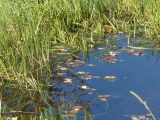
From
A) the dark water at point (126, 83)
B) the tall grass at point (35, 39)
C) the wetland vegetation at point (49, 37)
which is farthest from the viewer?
the tall grass at point (35, 39)

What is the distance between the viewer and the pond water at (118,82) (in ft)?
16.2

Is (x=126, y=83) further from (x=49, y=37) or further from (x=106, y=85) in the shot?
(x=49, y=37)

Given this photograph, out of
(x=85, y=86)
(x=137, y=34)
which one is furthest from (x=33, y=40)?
(x=137, y=34)

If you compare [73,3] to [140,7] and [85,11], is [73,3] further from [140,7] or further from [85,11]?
[140,7]

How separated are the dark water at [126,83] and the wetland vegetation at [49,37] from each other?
8.9 inches

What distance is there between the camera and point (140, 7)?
8500 millimetres

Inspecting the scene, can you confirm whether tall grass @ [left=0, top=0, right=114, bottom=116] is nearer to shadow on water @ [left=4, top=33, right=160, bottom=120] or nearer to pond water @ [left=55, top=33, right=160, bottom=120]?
shadow on water @ [left=4, top=33, right=160, bottom=120]

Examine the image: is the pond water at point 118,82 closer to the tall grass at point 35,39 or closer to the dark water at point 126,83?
the dark water at point 126,83

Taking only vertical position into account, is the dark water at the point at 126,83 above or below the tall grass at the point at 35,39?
below

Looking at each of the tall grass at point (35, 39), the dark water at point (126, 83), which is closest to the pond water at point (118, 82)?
the dark water at point (126, 83)

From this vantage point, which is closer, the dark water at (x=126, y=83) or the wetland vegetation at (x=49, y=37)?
the dark water at (x=126, y=83)

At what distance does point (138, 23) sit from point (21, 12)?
2.41 meters

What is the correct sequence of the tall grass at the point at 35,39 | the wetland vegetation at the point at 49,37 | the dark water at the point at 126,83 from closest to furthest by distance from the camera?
the dark water at the point at 126,83 → the wetland vegetation at the point at 49,37 → the tall grass at the point at 35,39

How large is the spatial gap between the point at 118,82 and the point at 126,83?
107 millimetres
